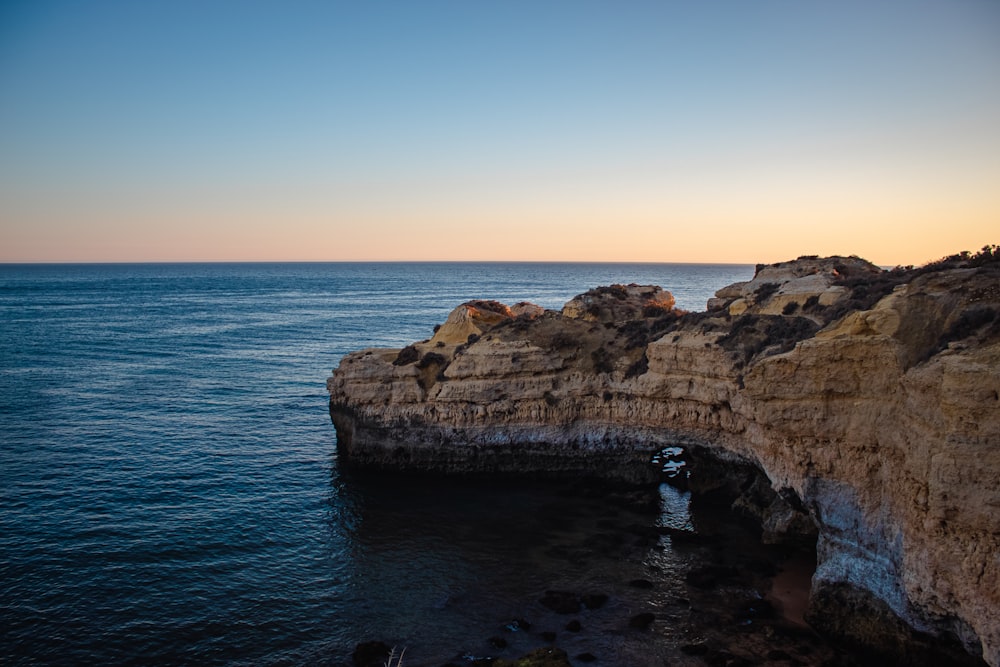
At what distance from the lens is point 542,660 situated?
17781mm

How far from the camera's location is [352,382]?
35.1m

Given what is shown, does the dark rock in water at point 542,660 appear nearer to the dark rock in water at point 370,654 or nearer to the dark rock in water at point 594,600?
the dark rock in water at point 594,600

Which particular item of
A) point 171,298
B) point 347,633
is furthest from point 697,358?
point 171,298

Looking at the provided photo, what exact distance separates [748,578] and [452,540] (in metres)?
11.2

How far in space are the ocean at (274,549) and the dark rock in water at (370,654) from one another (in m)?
0.31

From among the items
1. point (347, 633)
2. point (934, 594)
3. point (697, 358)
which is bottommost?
point (347, 633)

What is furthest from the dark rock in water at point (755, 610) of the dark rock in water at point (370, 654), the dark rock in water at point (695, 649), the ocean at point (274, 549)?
the dark rock in water at point (370, 654)

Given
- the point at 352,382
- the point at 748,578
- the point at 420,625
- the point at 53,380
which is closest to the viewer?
the point at 420,625

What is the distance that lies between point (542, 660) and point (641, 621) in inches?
154

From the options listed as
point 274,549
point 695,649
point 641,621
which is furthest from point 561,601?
point 274,549

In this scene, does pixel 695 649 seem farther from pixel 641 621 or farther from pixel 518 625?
pixel 518 625

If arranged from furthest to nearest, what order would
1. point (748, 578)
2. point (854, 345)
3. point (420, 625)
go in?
point (748, 578) < point (420, 625) < point (854, 345)

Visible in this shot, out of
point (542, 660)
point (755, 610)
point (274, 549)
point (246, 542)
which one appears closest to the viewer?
point (542, 660)

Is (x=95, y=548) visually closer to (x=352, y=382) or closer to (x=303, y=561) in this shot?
(x=303, y=561)
